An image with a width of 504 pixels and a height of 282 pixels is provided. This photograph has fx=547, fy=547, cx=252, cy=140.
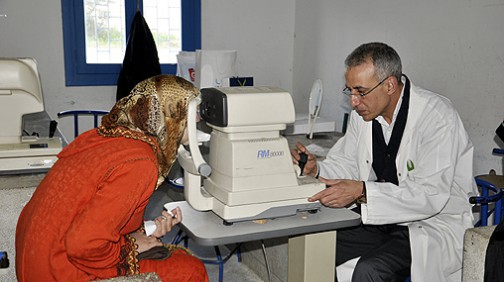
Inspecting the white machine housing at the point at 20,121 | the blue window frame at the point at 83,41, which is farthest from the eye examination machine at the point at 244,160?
the blue window frame at the point at 83,41

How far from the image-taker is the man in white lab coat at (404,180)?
6.16 ft

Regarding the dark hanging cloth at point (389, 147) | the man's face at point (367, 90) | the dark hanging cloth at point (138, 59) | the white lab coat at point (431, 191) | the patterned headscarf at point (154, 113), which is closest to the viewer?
the patterned headscarf at point (154, 113)

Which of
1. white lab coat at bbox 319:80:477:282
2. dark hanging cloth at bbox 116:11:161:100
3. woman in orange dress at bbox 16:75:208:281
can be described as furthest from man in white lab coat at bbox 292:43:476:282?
dark hanging cloth at bbox 116:11:161:100

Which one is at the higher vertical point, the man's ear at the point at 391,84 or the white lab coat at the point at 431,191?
the man's ear at the point at 391,84

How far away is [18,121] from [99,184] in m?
1.10

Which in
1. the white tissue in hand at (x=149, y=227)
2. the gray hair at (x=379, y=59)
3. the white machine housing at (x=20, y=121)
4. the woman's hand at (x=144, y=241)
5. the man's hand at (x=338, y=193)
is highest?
the gray hair at (x=379, y=59)

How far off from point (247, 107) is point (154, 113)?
26cm

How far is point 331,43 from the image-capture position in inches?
160

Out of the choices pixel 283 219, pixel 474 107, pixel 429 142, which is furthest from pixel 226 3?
pixel 283 219

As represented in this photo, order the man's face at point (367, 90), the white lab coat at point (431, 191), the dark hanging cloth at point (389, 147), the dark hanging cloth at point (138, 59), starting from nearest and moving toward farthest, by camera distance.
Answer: the white lab coat at point (431, 191)
the man's face at point (367, 90)
the dark hanging cloth at point (389, 147)
the dark hanging cloth at point (138, 59)

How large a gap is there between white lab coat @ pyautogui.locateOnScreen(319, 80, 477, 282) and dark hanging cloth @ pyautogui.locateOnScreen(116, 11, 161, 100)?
7.90 ft

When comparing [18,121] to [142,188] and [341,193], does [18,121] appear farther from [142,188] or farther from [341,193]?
[341,193]

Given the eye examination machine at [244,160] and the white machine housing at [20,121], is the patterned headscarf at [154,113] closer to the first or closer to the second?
the eye examination machine at [244,160]

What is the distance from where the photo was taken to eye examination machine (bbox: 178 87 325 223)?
1.54m
